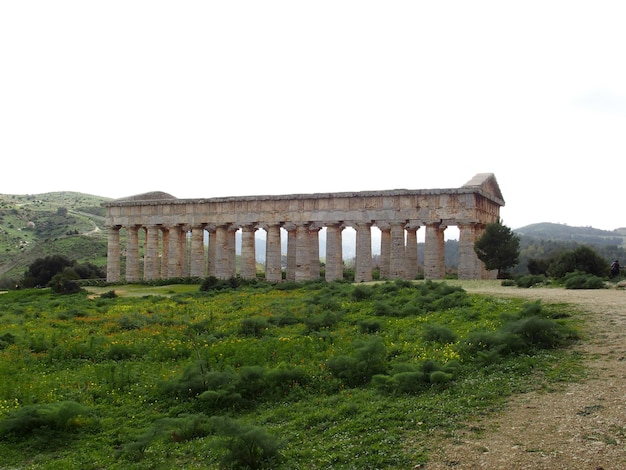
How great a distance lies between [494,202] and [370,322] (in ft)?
101

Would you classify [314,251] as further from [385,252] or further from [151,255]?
[151,255]

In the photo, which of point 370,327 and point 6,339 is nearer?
point 370,327

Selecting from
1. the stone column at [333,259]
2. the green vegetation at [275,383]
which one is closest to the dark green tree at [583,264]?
→ the green vegetation at [275,383]

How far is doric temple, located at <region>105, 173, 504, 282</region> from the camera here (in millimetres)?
43000

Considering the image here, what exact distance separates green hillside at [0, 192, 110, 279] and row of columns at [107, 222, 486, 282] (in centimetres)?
2185

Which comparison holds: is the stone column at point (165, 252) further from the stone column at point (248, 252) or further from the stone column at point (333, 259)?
the stone column at point (333, 259)

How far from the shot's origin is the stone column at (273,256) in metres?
47.8

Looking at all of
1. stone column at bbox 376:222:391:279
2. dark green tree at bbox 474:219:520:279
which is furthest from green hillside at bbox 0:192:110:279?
dark green tree at bbox 474:219:520:279

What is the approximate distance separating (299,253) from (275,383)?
3175 cm

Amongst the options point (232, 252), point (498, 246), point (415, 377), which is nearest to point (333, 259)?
point (232, 252)

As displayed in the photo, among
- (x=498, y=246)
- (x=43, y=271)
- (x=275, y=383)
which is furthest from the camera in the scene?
(x=43, y=271)

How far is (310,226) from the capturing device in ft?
156

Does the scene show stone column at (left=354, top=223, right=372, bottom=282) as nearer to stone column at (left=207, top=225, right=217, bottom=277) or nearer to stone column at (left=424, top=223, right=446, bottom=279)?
stone column at (left=424, top=223, right=446, bottom=279)

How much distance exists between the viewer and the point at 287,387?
14828mm
